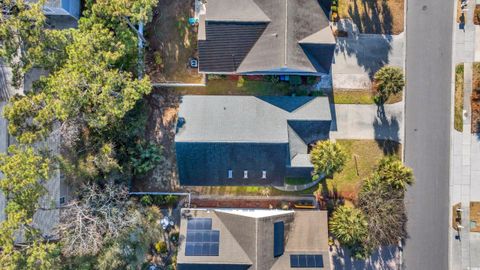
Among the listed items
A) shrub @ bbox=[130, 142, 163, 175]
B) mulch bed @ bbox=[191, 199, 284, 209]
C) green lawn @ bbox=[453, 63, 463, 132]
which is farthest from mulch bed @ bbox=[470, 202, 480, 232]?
shrub @ bbox=[130, 142, 163, 175]

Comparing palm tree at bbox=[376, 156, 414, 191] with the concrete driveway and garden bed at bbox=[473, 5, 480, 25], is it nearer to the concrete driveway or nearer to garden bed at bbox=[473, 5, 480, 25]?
the concrete driveway

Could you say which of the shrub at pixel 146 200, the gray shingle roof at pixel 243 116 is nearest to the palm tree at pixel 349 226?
the gray shingle roof at pixel 243 116

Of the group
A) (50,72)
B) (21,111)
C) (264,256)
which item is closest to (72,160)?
(21,111)

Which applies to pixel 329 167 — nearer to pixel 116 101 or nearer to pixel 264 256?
pixel 264 256

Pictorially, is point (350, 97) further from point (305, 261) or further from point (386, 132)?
point (305, 261)

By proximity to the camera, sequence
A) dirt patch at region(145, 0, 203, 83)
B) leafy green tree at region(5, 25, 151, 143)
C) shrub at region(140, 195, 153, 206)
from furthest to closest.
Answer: dirt patch at region(145, 0, 203, 83) → shrub at region(140, 195, 153, 206) → leafy green tree at region(5, 25, 151, 143)
